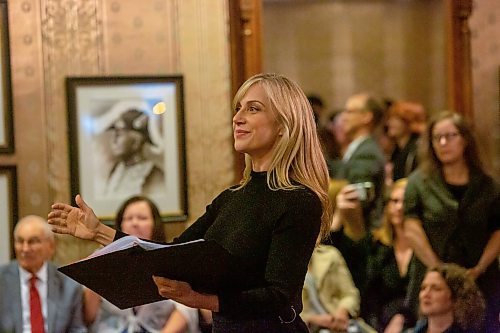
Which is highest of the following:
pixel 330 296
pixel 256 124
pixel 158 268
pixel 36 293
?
pixel 256 124

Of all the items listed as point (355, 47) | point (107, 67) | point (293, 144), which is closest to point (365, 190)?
point (107, 67)

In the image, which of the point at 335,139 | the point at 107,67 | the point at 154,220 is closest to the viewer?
the point at 154,220

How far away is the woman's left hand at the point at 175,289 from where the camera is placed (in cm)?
199

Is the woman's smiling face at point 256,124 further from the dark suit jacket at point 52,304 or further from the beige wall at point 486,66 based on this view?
the beige wall at point 486,66

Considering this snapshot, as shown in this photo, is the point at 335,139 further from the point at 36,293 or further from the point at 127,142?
the point at 36,293

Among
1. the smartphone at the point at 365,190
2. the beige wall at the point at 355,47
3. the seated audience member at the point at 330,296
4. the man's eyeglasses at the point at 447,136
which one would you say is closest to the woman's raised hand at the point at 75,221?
the seated audience member at the point at 330,296

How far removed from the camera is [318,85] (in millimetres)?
7887

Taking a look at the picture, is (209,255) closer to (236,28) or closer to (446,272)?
(446,272)

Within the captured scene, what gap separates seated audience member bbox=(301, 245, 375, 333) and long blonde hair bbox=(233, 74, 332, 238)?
2064 mm

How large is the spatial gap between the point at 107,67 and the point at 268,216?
106 inches

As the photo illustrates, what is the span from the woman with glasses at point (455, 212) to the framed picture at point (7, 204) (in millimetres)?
1835

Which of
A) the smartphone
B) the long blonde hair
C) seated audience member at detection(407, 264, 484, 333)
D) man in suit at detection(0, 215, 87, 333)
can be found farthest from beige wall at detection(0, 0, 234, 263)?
the long blonde hair

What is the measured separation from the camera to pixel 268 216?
2088 millimetres

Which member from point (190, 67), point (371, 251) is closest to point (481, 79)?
point (371, 251)
